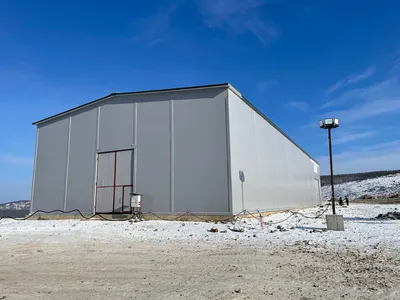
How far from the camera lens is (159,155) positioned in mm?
17344

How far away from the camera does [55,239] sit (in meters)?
11.6

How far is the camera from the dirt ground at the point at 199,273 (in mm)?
5059

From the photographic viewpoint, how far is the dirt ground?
5.06m

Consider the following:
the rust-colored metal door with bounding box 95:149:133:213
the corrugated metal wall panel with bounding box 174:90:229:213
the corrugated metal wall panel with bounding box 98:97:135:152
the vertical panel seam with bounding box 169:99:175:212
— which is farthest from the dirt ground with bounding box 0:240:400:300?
the corrugated metal wall panel with bounding box 98:97:135:152

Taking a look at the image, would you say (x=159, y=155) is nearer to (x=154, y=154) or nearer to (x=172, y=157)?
(x=154, y=154)

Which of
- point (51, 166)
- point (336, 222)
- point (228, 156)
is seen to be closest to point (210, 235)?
point (336, 222)

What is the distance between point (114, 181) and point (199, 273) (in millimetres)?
13186

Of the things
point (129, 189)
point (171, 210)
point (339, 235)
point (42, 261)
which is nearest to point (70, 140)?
point (129, 189)

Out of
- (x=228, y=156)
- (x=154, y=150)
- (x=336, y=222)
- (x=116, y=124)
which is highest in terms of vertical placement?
(x=116, y=124)

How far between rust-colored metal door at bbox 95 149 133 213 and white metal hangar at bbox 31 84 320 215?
0.19 feet

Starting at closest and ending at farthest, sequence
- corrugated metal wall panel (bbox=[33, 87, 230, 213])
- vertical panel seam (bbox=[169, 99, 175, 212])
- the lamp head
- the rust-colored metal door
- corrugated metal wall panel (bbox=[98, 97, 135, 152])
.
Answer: the lamp head < corrugated metal wall panel (bbox=[33, 87, 230, 213]) < vertical panel seam (bbox=[169, 99, 175, 212]) < the rust-colored metal door < corrugated metal wall panel (bbox=[98, 97, 135, 152])

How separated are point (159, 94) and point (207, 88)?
9.27 ft

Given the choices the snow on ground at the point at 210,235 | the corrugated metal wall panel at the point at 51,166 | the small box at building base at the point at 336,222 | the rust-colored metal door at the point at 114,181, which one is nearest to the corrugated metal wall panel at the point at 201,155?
the snow on ground at the point at 210,235

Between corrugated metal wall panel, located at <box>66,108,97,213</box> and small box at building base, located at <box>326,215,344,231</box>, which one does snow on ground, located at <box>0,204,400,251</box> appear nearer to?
small box at building base, located at <box>326,215,344,231</box>
